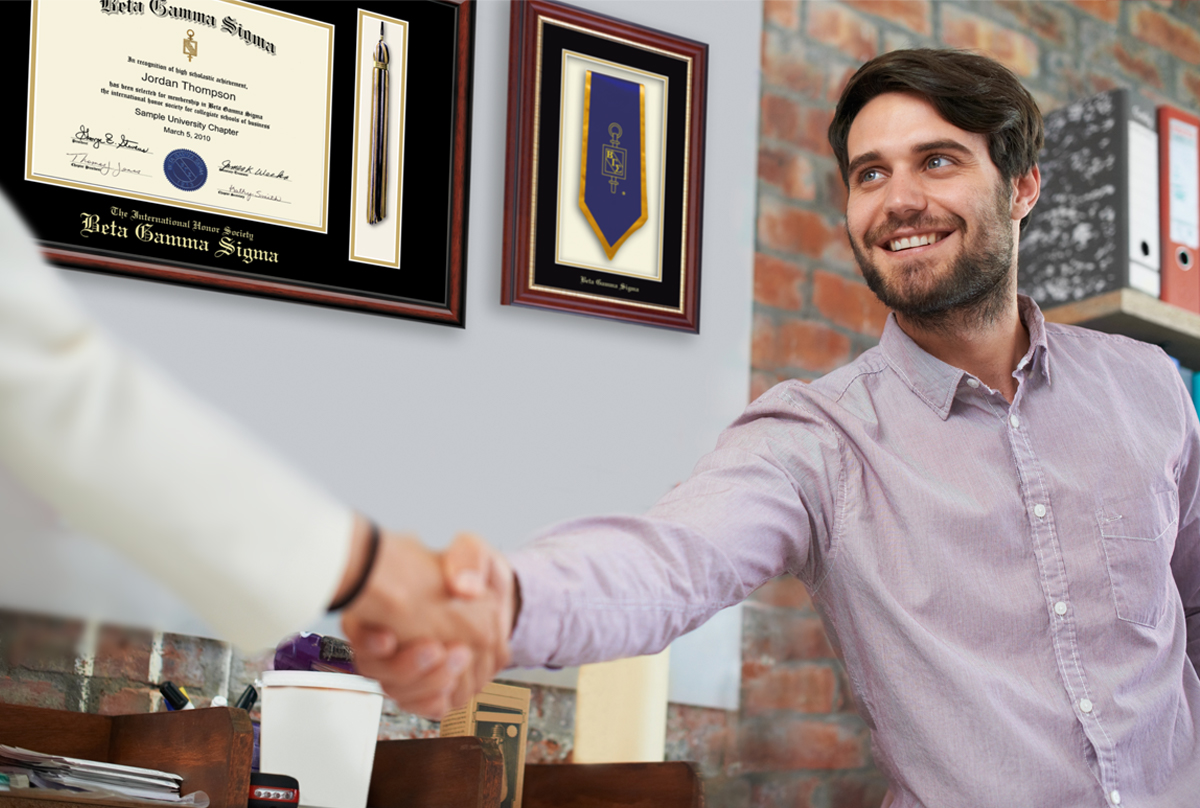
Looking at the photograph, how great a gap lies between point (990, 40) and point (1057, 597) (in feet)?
4.83

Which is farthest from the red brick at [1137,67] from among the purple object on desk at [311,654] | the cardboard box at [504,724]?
the purple object on desk at [311,654]

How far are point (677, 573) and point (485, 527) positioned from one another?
657 mm

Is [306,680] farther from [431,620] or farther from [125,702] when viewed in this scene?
[431,620]

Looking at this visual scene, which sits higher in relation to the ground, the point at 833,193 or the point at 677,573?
the point at 833,193

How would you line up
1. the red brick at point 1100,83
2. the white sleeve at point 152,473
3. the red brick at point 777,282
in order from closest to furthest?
the white sleeve at point 152,473
the red brick at point 777,282
the red brick at point 1100,83

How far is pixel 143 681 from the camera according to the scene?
130cm

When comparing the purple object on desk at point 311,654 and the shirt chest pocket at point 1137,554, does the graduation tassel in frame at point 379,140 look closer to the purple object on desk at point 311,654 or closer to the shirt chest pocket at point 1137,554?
the purple object on desk at point 311,654

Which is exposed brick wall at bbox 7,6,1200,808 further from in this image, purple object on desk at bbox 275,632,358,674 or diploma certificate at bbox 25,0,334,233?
diploma certificate at bbox 25,0,334,233

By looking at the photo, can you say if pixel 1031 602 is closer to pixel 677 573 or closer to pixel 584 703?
pixel 677 573

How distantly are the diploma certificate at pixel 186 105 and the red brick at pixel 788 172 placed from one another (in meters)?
0.79

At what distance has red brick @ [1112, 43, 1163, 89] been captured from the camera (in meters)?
2.43

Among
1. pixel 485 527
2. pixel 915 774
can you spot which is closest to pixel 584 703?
pixel 485 527

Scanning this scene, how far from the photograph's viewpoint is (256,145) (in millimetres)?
1461

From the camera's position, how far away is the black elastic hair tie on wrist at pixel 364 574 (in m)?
0.63
